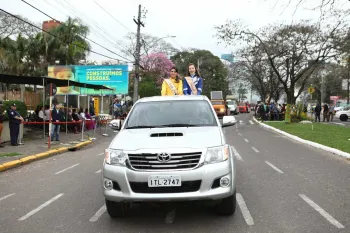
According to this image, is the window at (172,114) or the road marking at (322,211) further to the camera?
the window at (172,114)

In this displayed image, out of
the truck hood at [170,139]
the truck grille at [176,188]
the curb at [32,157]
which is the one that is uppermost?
the truck hood at [170,139]

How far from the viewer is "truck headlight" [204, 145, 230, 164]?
473 centimetres

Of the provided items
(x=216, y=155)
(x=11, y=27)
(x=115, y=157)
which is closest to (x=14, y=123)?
(x=115, y=157)

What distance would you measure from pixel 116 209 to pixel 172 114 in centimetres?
A: 174

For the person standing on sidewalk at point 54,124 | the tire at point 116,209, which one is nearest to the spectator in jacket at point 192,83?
the tire at point 116,209

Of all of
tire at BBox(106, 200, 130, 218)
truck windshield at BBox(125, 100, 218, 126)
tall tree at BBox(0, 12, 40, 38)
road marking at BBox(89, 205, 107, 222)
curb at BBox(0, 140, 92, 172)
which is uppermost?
tall tree at BBox(0, 12, 40, 38)

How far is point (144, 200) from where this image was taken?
463cm

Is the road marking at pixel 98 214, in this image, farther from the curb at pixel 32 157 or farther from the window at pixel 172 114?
the curb at pixel 32 157

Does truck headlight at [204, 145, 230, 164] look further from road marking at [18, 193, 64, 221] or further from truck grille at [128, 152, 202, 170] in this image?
road marking at [18, 193, 64, 221]

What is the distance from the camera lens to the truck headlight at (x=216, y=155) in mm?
4727

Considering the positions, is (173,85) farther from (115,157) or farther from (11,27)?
(11,27)

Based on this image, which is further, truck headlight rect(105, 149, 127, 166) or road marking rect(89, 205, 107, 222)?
road marking rect(89, 205, 107, 222)

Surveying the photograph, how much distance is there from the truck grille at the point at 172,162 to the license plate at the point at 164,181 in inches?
4.7

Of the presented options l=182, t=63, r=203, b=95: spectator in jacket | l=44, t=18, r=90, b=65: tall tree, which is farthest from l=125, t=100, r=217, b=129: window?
l=44, t=18, r=90, b=65: tall tree
